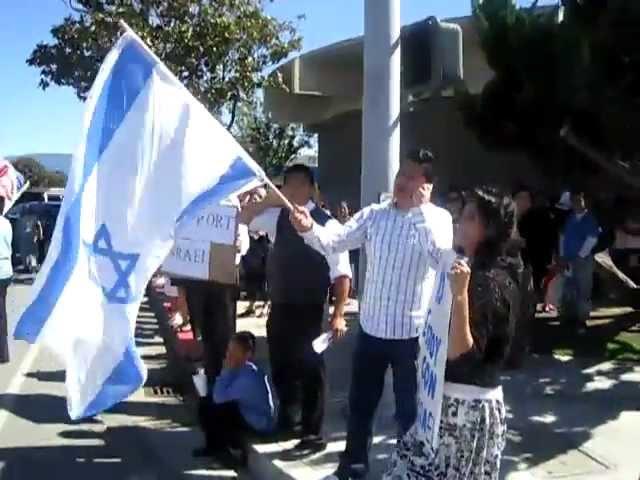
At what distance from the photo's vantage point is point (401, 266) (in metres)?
5.08

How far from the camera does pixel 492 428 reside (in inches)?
150

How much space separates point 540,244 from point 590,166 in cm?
355

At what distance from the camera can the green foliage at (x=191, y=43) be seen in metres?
20.5

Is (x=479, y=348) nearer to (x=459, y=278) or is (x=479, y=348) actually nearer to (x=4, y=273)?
(x=459, y=278)

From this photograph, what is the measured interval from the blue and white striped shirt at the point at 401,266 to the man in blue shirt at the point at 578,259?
621 centimetres

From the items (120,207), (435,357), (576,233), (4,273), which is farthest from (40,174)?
(435,357)

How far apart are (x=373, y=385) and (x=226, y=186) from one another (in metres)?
1.35

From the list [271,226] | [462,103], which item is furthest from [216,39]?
[271,226]

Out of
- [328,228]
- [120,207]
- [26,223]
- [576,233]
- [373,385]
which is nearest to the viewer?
[120,207]

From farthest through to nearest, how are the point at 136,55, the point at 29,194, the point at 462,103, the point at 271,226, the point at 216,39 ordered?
the point at 29,194
the point at 216,39
the point at 462,103
the point at 271,226
the point at 136,55

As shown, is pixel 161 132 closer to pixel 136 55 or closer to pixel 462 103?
pixel 136 55

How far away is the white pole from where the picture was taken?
21.2 feet

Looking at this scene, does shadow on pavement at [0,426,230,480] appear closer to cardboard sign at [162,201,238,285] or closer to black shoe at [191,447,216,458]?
black shoe at [191,447,216,458]

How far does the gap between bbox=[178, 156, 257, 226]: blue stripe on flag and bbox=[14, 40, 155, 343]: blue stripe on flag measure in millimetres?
498
